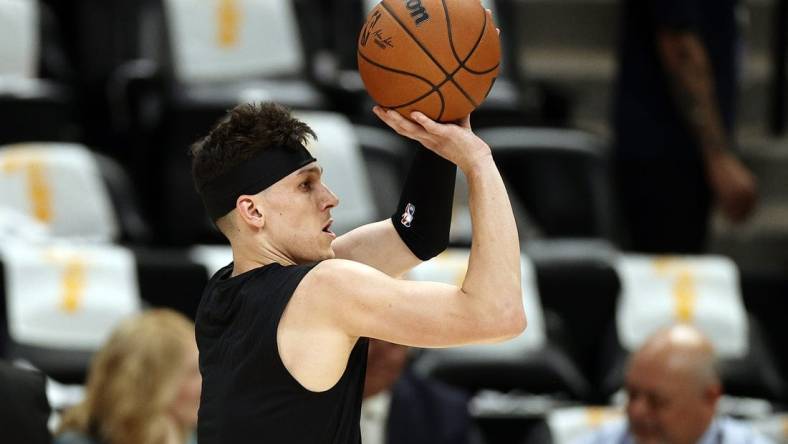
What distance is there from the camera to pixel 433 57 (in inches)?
109

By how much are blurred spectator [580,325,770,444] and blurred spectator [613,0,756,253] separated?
156 centimetres

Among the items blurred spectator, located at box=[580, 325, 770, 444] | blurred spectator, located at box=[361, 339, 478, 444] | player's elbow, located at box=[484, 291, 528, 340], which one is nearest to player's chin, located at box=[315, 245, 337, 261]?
player's elbow, located at box=[484, 291, 528, 340]

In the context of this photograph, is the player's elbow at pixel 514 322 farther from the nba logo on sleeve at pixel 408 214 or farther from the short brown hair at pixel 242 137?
the short brown hair at pixel 242 137

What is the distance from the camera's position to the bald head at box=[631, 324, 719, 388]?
5.01 m

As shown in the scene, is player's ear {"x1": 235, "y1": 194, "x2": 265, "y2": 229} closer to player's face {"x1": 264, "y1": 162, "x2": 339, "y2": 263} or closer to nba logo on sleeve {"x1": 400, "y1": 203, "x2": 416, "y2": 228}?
player's face {"x1": 264, "y1": 162, "x2": 339, "y2": 263}

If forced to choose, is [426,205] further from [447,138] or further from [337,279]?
[337,279]

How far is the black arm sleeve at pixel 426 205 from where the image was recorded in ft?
9.63

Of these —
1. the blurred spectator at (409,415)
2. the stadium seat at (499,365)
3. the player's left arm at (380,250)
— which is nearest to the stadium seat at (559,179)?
the stadium seat at (499,365)

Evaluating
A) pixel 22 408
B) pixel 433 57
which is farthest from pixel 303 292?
pixel 22 408

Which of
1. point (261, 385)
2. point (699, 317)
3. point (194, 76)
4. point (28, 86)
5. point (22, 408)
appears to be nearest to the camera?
point (261, 385)

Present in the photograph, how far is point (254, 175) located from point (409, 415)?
233 centimetres

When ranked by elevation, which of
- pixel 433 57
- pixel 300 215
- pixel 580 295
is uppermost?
pixel 433 57

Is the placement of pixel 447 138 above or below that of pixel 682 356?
above

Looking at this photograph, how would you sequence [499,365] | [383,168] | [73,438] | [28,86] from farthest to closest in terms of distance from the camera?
[28,86]
[383,168]
[499,365]
[73,438]
